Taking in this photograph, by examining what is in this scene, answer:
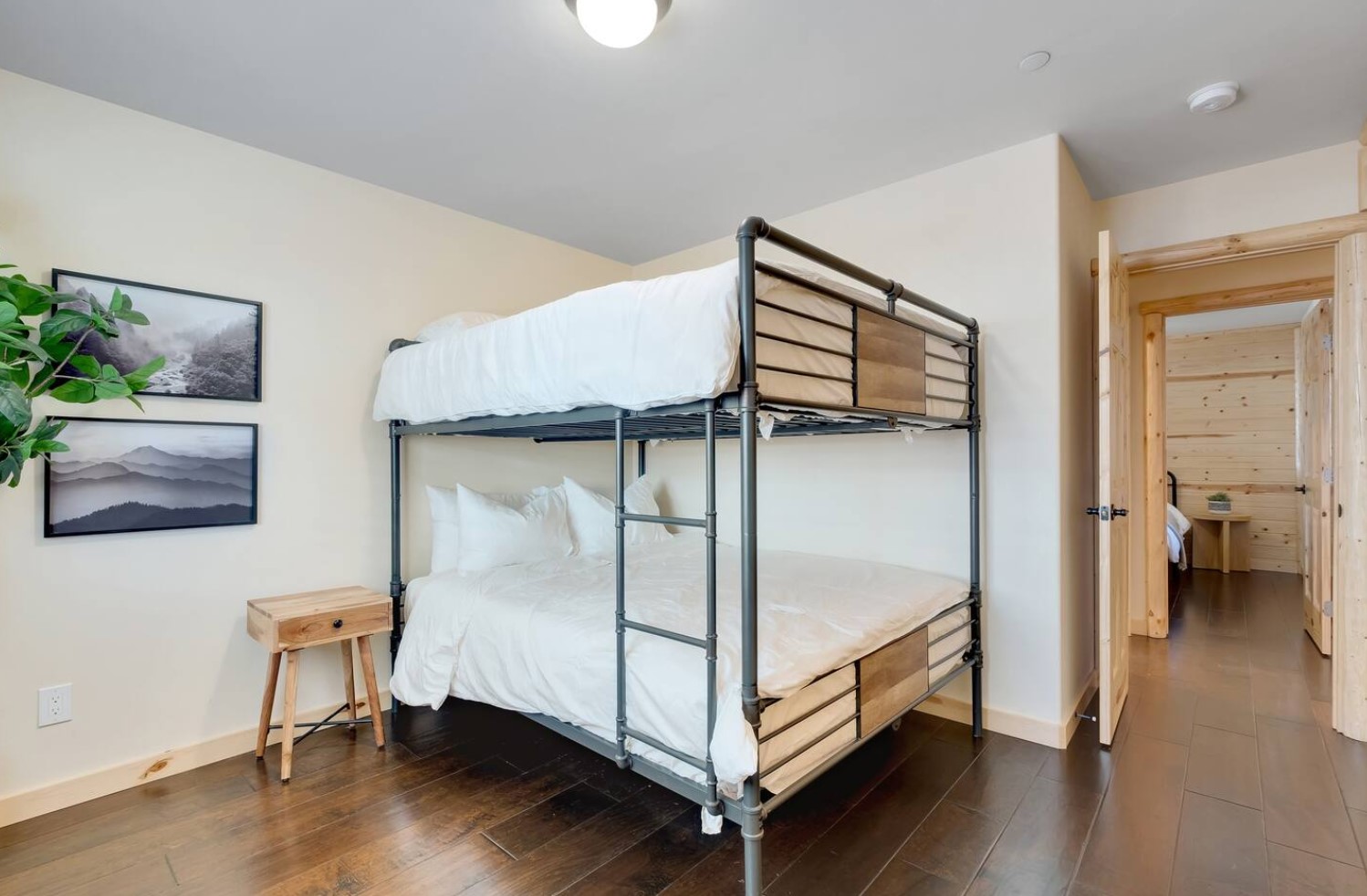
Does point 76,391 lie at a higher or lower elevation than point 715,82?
lower

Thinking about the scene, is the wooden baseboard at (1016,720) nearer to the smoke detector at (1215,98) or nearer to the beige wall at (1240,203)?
the beige wall at (1240,203)

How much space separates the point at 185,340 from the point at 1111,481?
3.62 meters

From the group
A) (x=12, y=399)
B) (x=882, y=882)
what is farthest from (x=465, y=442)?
(x=882, y=882)

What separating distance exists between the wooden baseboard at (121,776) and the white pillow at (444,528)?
82 cm

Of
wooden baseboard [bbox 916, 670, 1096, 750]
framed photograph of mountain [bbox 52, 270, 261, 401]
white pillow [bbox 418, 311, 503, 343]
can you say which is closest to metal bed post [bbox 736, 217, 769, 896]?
white pillow [bbox 418, 311, 503, 343]

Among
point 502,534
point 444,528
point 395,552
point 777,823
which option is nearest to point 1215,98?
point 777,823

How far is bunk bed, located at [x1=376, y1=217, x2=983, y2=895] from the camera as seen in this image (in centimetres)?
144

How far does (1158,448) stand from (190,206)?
17.1ft

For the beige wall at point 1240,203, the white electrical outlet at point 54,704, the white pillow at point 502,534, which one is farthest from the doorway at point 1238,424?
the white electrical outlet at point 54,704

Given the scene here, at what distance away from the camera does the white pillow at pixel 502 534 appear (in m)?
2.80

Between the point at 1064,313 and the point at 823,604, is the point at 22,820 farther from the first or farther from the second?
the point at 1064,313

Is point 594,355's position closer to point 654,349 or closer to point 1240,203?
point 654,349

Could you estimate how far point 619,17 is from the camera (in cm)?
169

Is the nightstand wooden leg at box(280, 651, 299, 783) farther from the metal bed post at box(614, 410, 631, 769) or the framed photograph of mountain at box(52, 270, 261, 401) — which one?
the metal bed post at box(614, 410, 631, 769)
